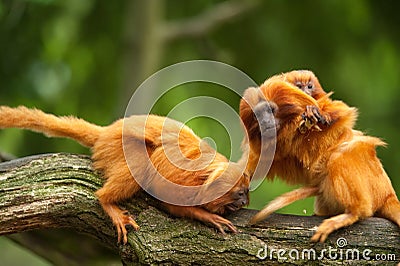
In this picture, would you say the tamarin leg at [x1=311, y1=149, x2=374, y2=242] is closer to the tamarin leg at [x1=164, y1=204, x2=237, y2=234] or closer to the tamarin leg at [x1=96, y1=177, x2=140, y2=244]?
the tamarin leg at [x1=164, y1=204, x2=237, y2=234]

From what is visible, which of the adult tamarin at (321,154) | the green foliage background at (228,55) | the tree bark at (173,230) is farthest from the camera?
the green foliage background at (228,55)

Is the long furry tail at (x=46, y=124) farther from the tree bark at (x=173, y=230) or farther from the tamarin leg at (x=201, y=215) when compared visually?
the tamarin leg at (x=201, y=215)

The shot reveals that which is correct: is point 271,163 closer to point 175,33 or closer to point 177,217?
point 177,217

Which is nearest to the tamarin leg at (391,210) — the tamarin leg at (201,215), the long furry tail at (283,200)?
the long furry tail at (283,200)

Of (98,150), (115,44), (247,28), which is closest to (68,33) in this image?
(115,44)

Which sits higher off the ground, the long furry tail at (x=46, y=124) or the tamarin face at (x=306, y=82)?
the tamarin face at (x=306, y=82)

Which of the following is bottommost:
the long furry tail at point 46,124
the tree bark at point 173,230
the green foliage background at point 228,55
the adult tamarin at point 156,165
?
the tree bark at point 173,230

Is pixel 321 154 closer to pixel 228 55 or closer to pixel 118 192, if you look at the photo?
pixel 118 192

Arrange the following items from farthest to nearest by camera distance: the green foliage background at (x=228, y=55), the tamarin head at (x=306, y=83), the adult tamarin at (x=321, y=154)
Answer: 1. the green foliage background at (x=228, y=55)
2. the tamarin head at (x=306, y=83)
3. the adult tamarin at (x=321, y=154)
